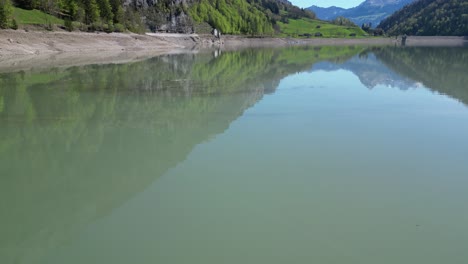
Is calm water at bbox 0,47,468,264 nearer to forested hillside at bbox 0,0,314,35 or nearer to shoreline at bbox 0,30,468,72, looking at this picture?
shoreline at bbox 0,30,468,72

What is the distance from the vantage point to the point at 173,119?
16.2m

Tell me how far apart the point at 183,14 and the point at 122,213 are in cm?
11676

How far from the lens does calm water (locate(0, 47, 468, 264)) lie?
635 centimetres

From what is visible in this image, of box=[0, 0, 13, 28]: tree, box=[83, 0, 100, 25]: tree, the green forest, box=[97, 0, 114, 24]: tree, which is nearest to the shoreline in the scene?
box=[0, 0, 13, 28]: tree

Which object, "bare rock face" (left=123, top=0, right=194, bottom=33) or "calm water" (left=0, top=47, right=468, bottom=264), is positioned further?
"bare rock face" (left=123, top=0, right=194, bottom=33)

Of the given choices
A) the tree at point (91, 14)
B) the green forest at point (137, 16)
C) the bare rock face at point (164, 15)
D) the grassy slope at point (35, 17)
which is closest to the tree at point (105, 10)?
the green forest at point (137, 16)

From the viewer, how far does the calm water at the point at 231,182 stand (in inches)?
250

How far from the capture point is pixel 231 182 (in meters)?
9.24

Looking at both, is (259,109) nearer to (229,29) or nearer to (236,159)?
(236,159)

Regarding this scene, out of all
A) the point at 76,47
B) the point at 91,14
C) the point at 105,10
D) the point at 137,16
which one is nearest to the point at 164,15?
the point at 137,16

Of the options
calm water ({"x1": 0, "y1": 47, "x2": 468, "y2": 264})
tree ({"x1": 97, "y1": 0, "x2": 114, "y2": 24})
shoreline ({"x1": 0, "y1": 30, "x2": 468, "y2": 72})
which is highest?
tree ({"x1": 97, "y1": 0, "x2": 114, "y2": 24})

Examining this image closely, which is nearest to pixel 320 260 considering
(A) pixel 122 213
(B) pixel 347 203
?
(B) pixel 347 203

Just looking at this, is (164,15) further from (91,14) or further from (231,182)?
(231,182)

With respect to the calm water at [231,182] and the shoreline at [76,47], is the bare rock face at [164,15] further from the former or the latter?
the calm water at [231,182]
